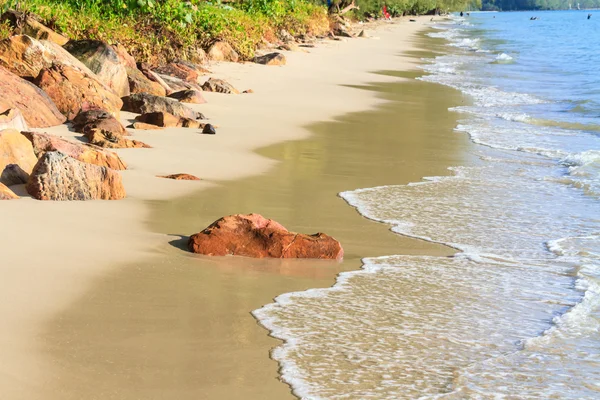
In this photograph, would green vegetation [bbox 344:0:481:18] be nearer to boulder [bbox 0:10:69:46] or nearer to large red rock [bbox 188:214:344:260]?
boulder [bbox 0:10:69:46]

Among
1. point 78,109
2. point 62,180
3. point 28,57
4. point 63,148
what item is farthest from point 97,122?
point 62,180

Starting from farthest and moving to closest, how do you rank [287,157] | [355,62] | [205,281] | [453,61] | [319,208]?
[453,61] < [355,62] < [287,157] < [319,208] < [205,281]

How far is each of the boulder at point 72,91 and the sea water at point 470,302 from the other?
14.5 feet

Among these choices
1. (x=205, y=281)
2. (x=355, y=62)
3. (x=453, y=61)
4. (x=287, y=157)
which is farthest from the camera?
(x=453, y=61)

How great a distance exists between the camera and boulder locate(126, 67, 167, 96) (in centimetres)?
1366

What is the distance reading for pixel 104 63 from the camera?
43.0 ft

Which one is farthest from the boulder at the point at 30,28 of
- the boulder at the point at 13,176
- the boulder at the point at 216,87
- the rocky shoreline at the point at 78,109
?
the boulder at the point at 13,176

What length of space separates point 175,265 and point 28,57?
24.5 feet

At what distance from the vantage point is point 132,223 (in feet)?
21.8

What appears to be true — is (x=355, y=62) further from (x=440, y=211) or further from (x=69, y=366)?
(x=69, y=366)

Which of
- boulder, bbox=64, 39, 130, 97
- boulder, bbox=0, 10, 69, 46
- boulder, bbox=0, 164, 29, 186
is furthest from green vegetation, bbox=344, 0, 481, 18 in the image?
boulder, bbox=0, 164, 29, 186

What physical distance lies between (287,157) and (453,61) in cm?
2224

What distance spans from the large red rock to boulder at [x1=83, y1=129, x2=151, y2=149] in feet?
13.2

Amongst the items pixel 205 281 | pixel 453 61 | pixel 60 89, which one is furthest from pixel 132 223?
pixel 453 61
